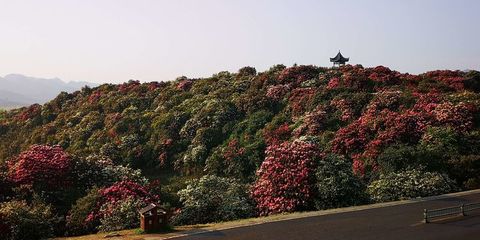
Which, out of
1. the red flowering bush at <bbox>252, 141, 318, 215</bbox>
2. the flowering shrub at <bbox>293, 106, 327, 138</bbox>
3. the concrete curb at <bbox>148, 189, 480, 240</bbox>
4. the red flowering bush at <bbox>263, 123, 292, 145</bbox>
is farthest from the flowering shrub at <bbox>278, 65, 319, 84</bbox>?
the concrete curb at <bbox>148, 189, 480, 240</bbox>

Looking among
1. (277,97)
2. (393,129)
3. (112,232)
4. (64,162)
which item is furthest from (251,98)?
(112,232)

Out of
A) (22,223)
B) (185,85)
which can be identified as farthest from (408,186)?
(185,85)

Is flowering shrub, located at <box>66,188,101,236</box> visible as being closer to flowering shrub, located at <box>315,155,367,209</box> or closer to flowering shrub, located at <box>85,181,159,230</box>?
flowering shrub, located at <box>85,181,159,230</box>

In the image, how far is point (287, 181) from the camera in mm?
22828

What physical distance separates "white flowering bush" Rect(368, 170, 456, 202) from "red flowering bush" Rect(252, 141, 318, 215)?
349 cm

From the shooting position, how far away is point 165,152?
38.1 metres

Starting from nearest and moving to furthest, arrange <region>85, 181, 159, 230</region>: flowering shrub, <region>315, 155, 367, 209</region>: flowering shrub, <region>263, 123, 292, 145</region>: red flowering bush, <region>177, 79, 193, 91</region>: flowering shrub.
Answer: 1. <region>85, 181, 159, 230</region>: flowering shrub
2. <region>315, 155, 367, 209</region>: flowering shrub
3. <region>263, 123, 292, 145</region>: red flowering bush
4. <region>177, 79, 193, 91</region>: flowering shrub

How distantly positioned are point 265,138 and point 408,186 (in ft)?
45.3

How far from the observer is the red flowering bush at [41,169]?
23.5 m

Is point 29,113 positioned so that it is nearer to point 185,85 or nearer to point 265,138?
point 185,85

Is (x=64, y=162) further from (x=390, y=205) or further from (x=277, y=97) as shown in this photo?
(x=277, y=97)

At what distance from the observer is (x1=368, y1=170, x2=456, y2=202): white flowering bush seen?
73.5ft

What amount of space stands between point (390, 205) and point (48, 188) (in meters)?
17.6

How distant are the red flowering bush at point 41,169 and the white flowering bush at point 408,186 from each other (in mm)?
16910
